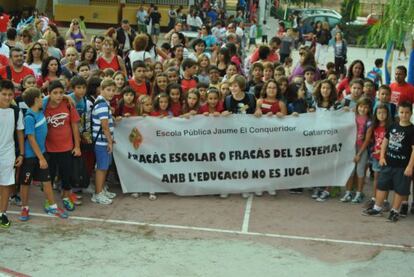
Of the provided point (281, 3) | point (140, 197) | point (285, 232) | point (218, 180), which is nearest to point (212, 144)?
point (218, 180)

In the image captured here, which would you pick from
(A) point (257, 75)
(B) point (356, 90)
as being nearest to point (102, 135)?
(A) point (257, 75)

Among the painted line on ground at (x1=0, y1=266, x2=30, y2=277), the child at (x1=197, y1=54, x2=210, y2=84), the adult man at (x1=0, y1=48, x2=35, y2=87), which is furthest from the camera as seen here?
the child at (x1=197, y1=54, x2=210, y2=84)

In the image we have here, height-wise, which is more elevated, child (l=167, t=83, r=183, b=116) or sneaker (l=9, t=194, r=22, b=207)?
child (l=167, t=83, r=183, b=116)

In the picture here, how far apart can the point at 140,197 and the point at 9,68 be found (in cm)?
275

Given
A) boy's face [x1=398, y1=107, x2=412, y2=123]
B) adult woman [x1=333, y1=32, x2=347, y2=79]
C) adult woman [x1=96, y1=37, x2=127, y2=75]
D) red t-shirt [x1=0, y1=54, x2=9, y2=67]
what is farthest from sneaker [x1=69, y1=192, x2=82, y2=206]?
adult woman [x1=333, y1=32, x2=347, y2=79]

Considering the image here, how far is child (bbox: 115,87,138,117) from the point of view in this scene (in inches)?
347

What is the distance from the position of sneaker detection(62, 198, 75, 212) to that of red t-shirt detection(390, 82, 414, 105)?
508cm

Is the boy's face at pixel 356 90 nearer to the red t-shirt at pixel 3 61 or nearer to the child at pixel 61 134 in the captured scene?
the child at pixel 61 134

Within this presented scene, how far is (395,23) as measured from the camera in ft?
24.9

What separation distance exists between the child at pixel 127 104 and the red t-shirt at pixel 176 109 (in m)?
0.50

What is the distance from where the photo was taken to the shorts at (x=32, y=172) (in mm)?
7742

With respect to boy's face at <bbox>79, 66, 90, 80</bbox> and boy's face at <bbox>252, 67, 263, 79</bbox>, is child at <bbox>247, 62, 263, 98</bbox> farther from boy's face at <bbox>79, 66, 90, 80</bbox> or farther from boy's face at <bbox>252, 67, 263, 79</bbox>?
boy's face at <bbox>79, 66, 90, 80</bbox>

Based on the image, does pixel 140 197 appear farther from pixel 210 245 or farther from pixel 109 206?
pixel 210 245

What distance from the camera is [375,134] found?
28.5 feet
